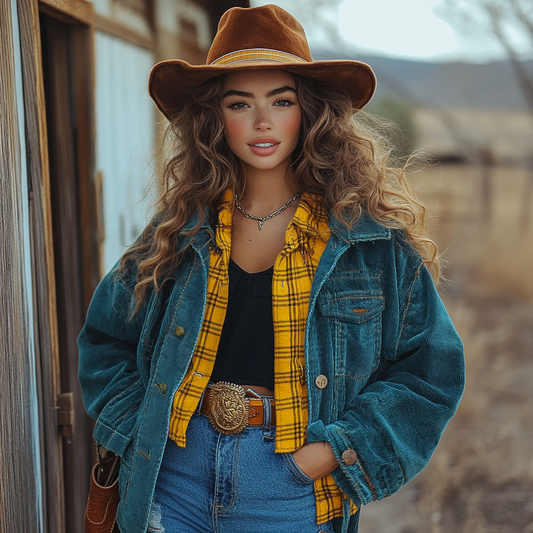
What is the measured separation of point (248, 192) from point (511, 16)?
10.8 metres

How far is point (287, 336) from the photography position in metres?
1.72

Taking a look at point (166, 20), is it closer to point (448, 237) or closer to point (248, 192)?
point (248, 192)

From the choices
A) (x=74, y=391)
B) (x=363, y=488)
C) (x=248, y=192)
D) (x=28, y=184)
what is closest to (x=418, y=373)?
(x=363, y=488)

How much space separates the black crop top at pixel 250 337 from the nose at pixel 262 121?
1.35ft

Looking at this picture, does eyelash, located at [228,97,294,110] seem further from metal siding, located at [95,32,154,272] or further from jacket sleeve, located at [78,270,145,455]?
metal siding, located at [95,32,154,272]

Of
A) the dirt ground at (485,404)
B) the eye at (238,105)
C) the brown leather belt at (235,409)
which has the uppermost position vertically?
the eye at (238,105)

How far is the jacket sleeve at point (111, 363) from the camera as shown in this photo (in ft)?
6.22

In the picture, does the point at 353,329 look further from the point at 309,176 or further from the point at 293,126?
the point at 293,126

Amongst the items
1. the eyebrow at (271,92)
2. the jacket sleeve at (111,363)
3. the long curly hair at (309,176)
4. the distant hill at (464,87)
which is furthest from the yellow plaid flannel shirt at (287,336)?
the distant hill at (464,87)

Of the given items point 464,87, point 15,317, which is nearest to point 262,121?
point 15,317

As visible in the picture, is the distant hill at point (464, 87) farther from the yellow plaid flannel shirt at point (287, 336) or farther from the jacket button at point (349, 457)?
the jacket button at point (349, 457)

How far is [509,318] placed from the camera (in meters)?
8.77

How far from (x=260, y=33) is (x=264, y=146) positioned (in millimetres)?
327

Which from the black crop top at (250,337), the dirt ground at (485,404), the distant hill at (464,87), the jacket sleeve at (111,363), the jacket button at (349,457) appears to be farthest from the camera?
the distant hill at (464,87)
